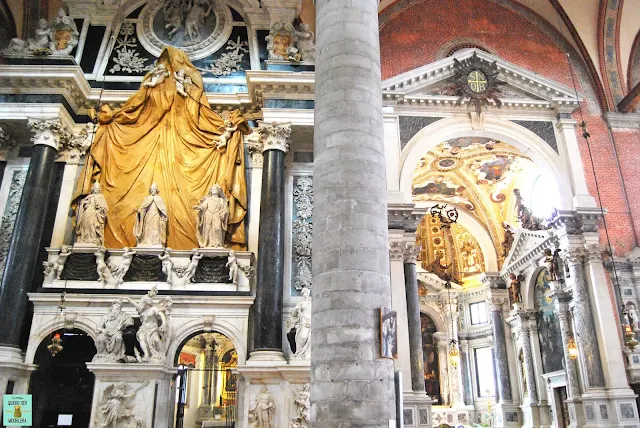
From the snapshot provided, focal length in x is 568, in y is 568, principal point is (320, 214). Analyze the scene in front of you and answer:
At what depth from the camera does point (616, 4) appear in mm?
17953

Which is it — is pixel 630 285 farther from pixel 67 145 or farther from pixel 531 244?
→ pixel 67 145

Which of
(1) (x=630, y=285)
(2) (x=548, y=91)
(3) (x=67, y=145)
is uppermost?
(2) (x=548, y=91)

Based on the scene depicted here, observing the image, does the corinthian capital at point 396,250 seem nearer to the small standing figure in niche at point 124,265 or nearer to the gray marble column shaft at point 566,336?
the gray marble column shaft at point 566,336

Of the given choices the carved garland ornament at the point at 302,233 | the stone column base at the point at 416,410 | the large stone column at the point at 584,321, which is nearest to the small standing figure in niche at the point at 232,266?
the carved garland ornament at the point at 302,233

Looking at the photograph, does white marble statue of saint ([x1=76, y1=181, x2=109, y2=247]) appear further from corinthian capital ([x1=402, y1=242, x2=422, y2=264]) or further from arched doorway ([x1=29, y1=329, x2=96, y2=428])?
corinthian capital ([x1=402, y1=242, x2=422, y2=264])

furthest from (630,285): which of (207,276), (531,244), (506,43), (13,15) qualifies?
(13,15)

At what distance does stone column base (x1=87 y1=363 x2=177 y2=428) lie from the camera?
33.7 feet

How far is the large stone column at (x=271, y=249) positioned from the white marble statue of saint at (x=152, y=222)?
2.08 metres

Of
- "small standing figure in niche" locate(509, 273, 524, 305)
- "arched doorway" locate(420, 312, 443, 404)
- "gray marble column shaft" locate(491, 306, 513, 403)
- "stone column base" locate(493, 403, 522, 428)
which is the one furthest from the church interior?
"arched doorway" locate(420, 312, 443, 404)

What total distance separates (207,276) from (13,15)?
928cm

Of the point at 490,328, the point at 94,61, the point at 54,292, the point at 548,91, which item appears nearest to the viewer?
the point at 54,292

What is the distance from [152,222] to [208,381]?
6345 mm

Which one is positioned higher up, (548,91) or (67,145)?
(548,91)

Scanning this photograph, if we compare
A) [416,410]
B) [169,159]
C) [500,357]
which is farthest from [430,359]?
[169,159]
